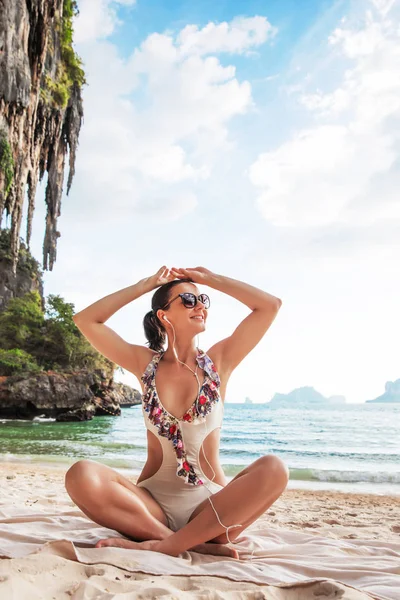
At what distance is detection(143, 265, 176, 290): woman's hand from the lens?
2.57 meters

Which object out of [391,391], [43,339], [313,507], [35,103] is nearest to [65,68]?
[35,103]

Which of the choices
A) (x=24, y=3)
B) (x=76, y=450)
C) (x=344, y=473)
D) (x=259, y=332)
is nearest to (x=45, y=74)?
(x=24, y=3)

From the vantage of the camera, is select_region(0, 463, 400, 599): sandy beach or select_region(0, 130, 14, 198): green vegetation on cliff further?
select_region(0, 130, 14, 198): green vegetation on cliff

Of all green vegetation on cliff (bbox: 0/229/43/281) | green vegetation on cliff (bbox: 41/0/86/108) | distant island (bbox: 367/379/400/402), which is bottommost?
distant island (bbox: 367/379/400/402)

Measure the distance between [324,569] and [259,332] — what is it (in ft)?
3.69

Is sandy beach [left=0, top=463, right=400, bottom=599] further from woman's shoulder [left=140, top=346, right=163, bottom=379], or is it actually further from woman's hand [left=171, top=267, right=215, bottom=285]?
woman's hand [left=171, top=267, right=215, bottom=285]

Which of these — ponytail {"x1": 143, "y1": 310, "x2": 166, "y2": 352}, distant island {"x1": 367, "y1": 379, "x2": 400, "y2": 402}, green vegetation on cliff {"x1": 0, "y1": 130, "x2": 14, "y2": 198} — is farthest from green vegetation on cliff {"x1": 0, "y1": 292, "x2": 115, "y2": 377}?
distant island {"x1": 367, "y1": 379, "x2": 400, "y2": 402}

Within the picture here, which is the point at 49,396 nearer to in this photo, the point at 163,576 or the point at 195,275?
the point at 195,275

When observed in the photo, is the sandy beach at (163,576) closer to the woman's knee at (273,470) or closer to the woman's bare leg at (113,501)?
the woman's bare leg at (113,501)

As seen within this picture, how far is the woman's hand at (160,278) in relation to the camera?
2.57 m

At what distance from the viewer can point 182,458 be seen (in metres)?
2.27

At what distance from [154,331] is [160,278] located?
32cm

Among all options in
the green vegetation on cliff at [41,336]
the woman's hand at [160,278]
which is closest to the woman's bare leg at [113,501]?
the woman's hand at [160,278]

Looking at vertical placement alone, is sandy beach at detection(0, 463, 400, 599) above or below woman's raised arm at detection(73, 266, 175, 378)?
below
